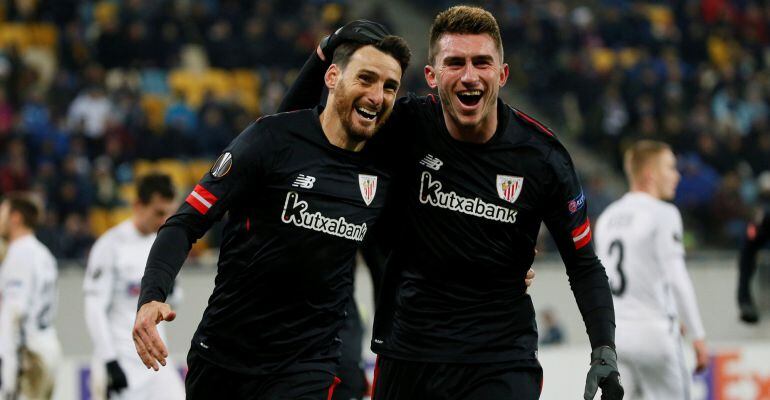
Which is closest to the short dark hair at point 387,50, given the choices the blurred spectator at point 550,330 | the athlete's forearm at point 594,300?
the athlete's forearm at point 594,300

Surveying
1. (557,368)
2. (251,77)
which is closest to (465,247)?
(557,368)

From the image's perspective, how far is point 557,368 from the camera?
424 inches

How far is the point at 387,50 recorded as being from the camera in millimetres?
5055

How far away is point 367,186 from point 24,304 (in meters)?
4.89

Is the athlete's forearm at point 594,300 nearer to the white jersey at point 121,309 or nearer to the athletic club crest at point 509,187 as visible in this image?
the athletic club crest at point 509,187

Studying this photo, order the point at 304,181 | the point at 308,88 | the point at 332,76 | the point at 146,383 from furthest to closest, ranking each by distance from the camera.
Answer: the point at 146,383 < the point at 308,88 < the point at 332,76 < the point at 304,181

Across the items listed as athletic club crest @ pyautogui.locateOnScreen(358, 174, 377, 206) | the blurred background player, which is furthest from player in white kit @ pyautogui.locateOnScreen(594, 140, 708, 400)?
athletic club crest @ pyautogui.locateOnScreen(358, 174, 377, 206)

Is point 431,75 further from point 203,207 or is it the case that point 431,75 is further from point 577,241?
point 203,207

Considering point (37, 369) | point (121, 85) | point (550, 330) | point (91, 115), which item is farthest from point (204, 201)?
point (121, 85)

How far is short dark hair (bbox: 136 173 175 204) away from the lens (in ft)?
27.2

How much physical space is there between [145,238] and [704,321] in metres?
8.73

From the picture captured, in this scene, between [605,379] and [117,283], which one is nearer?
[605,379]

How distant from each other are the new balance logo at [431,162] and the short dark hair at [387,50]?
392 millimetres

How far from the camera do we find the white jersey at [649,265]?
8148 mm
